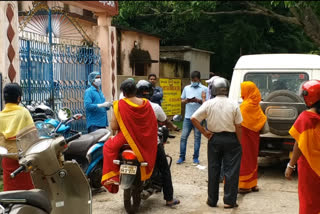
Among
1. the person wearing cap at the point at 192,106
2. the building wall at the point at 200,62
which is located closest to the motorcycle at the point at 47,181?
the person wearing cap at the point at 192,106

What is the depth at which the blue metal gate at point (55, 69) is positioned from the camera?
705 cm

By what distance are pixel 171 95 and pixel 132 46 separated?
2.94 m

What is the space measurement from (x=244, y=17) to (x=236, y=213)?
17.2 metres

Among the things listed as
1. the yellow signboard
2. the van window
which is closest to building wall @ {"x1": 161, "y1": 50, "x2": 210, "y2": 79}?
the yellow signboard

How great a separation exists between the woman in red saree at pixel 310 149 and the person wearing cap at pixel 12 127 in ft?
8.71

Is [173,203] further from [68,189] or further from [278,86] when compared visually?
[278,86]

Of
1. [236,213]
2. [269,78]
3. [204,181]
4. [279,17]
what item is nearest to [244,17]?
[279,17]

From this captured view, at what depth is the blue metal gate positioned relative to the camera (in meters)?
7.05

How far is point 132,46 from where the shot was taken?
15.6m

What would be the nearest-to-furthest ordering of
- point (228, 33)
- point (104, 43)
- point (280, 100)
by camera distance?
1. point (280, 100)
2. point (104, 43)
3. point (228, 33)

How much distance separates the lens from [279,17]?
15344 mm

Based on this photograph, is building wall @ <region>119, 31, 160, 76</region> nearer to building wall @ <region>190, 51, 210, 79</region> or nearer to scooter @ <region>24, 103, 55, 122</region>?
building wall @ <region>190, 51, 210, 79</region>

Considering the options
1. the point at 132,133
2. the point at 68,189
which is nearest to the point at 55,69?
the point at 132,133

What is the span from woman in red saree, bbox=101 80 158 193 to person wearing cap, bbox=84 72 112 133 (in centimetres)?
209
